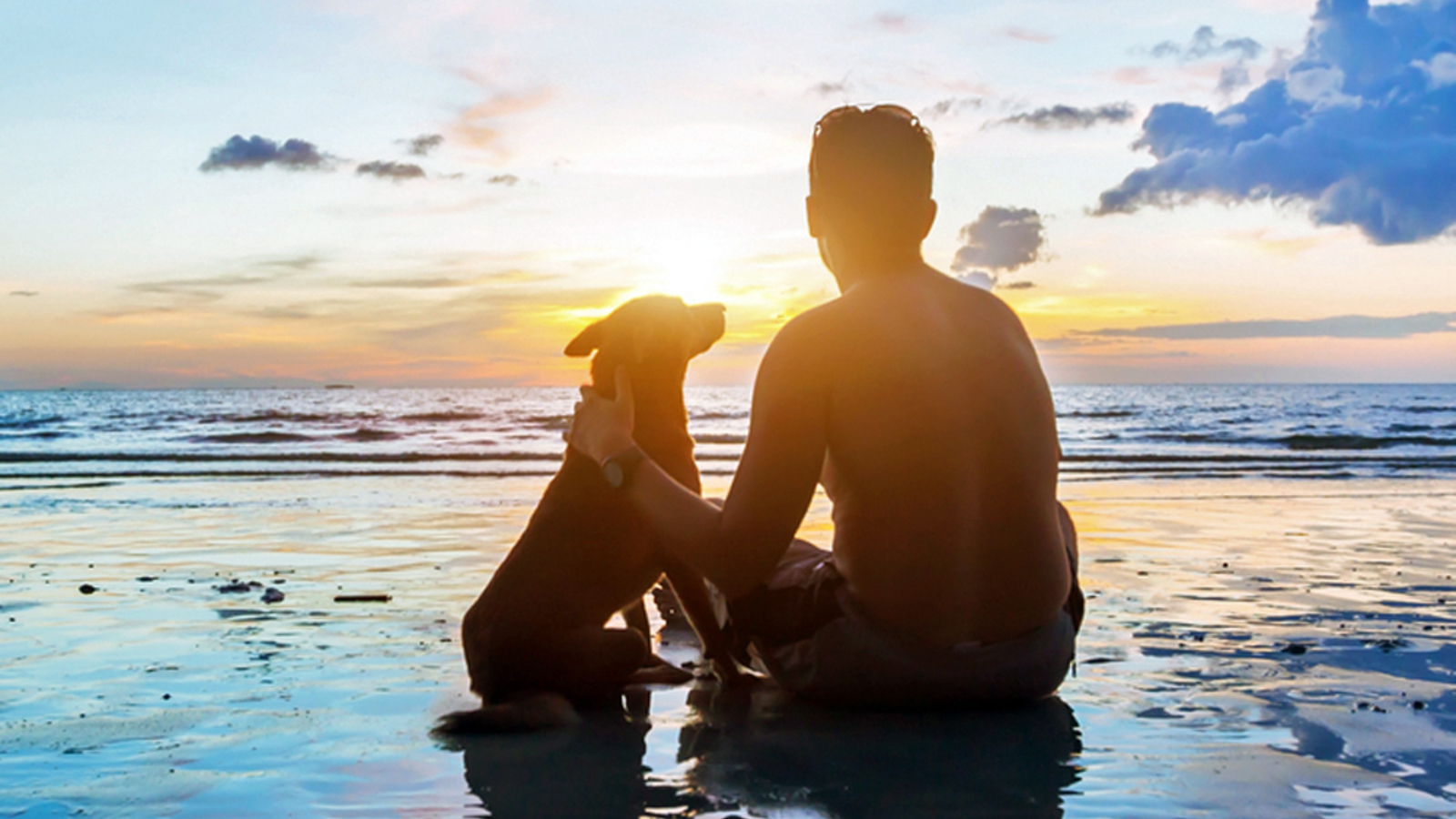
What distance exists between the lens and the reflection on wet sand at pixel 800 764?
2.26m

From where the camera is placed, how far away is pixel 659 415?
10.9 ft

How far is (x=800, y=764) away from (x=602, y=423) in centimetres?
111

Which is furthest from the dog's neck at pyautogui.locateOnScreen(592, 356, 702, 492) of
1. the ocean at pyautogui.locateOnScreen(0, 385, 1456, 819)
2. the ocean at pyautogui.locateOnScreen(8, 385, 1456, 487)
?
the ocean at pyautogui.locateOnScreen(8, 385, 1456, 487)

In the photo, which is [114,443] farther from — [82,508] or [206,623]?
[206,623]

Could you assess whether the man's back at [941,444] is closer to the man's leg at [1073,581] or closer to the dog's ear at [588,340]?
the man's leg at [1073,581]

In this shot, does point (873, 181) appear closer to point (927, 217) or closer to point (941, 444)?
point (927, 217)

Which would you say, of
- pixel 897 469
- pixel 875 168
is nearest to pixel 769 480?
pixel 897 469

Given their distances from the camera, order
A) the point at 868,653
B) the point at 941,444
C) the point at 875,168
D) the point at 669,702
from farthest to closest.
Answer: the point at 669,702 → the point at 868,653 → the point at 875,168 → the point at 941,444

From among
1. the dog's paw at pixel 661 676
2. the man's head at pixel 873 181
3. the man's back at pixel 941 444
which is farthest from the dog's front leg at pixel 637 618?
the man's head at pixel 873 181

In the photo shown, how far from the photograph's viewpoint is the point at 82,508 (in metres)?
8.91

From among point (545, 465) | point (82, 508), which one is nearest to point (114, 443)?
point (545, 465)

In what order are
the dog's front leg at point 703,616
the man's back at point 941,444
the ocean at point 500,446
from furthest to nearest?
1. the ocean at point 500,446
2. the dog's front leg at point 703,616
3. the man's back at point 941,444

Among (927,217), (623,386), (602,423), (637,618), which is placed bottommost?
(637,618)

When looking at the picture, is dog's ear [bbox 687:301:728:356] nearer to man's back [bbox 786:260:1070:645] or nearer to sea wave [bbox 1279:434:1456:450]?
man's back [bbox 786:260:1070:645]
